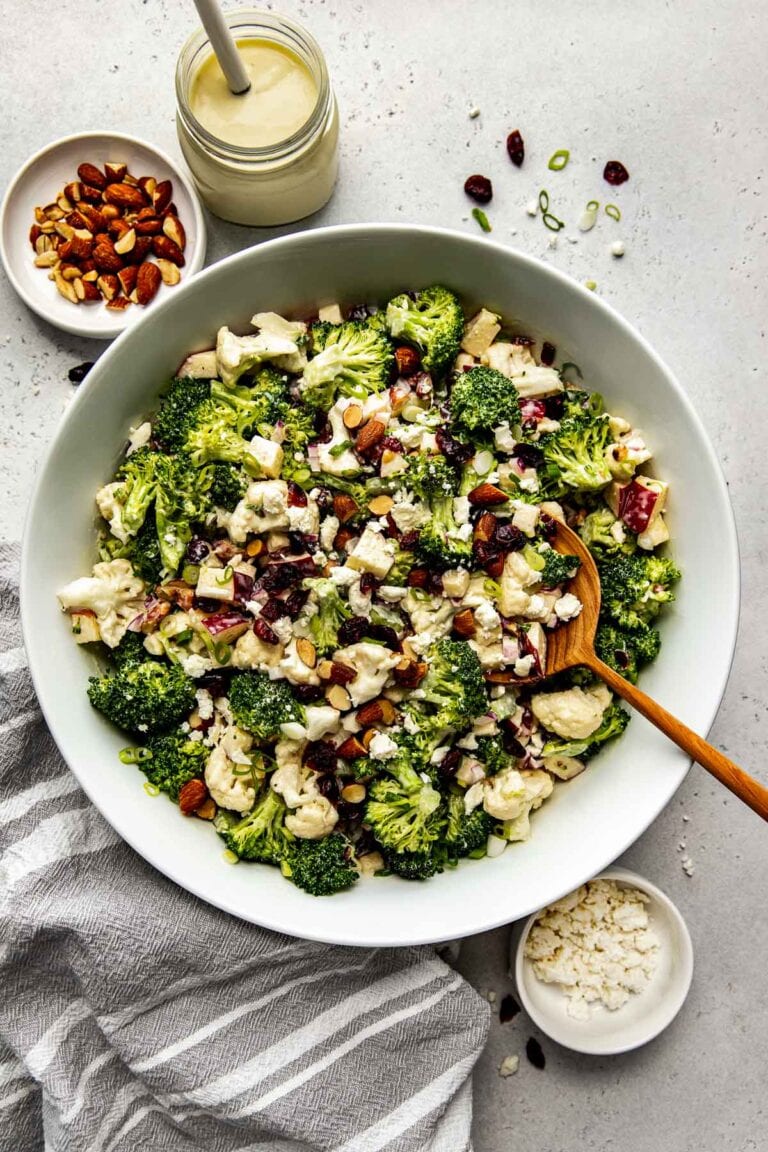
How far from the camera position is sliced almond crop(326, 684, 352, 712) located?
2975mm

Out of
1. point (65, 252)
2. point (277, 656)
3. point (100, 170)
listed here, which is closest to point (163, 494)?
point (277, 656)

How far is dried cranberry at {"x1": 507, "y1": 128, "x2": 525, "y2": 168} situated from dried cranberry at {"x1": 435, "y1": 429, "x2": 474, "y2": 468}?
121 centimetres

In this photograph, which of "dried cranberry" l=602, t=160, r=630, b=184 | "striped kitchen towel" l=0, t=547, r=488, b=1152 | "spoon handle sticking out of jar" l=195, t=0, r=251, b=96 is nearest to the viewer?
"spoon handle sticking out of jar" l=195, t=0, r=251, b=96

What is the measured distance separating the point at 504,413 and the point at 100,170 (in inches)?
71.0

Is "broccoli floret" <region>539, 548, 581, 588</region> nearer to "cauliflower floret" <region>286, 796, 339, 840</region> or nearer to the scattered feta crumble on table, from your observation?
"cauliflower floret" <region>286, 796, 339, 840</region>

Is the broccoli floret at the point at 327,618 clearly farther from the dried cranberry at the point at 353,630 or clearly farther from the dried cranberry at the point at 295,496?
the dried cranberry at the point at 295,496

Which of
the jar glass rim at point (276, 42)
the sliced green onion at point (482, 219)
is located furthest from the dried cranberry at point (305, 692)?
the sliced green onion at point (482, 219)

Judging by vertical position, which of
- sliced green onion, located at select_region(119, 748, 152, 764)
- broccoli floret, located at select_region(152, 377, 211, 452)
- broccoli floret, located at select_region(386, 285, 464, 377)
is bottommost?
sliced green onion, located at select_region(119, 748, 152, 764)

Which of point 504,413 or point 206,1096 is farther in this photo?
point 206,1096

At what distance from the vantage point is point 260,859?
3141 mm

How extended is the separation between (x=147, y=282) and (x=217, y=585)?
1.19 meters

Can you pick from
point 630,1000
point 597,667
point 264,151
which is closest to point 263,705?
point 597,667

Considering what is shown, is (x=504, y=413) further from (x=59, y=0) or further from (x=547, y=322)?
(x=59, y=0)

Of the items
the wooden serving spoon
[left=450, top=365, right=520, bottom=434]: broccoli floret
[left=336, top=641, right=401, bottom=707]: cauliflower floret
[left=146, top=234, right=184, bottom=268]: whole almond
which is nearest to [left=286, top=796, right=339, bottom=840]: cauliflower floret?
[left=336, top=641, right=401, bottom=707]: cauliflower floret
